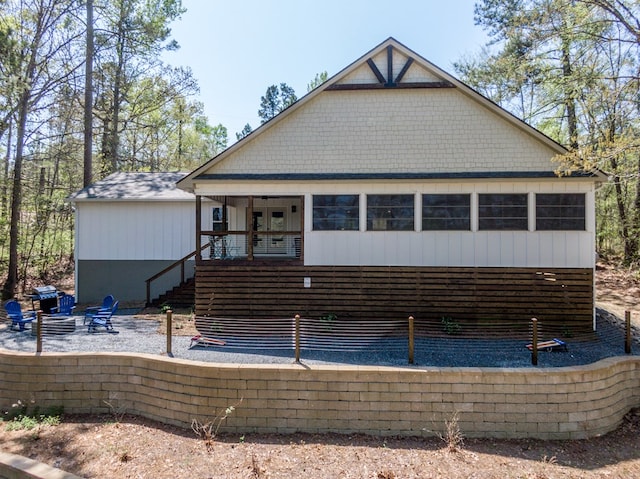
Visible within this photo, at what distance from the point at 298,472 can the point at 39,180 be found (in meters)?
19.5

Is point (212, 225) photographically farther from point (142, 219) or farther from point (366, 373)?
point (366, 373)

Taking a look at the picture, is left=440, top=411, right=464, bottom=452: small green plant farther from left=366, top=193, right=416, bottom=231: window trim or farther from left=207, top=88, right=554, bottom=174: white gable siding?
left=207, top=88, right=554, bottom=174: white gable siding

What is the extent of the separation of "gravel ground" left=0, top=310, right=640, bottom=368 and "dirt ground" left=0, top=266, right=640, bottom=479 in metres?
1.21

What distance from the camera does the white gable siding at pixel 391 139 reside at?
9.60 metres

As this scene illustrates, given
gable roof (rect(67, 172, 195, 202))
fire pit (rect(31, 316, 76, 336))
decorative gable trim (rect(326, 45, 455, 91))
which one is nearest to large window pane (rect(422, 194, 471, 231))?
decorative gable trim (rect(326, 45, 455, 91))

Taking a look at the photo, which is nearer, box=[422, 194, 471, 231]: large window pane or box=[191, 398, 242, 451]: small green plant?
box=[191, 398, 242, 451]: small green plant

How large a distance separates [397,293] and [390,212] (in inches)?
82.6

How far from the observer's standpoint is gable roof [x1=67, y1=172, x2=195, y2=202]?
13.3 meters

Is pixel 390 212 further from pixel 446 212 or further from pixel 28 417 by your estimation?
pixel 28 417

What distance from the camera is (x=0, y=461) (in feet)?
16.2

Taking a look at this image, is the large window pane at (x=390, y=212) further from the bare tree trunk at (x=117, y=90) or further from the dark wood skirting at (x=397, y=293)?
the bare tree trunk at (x=117, y=90)

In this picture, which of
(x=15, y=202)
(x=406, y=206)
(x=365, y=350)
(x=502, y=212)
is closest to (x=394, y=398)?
(x=365, y=350)

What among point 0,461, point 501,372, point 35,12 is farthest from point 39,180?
point 501,372

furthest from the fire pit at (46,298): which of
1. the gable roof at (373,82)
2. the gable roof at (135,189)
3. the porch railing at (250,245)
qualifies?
the gable roof at (373,82)
